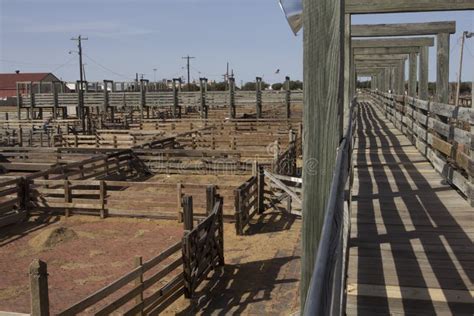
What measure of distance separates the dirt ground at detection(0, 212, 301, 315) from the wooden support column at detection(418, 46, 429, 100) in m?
4.57

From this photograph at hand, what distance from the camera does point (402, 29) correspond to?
38.0 feet

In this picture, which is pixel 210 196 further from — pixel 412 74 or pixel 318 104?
pixel 318 104

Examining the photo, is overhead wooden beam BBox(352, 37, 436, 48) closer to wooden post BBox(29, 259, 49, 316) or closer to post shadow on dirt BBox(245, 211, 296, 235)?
post shadow on dirt BBox(245, 211, 296, 235)

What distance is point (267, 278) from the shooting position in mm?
9875

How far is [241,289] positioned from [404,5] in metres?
5.41

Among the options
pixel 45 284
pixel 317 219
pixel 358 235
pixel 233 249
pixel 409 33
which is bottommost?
pixel 233 249

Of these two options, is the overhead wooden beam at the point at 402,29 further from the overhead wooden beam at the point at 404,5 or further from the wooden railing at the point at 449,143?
the overhead wooden beam at the point at 404,5

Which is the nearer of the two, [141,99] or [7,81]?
[141,99]

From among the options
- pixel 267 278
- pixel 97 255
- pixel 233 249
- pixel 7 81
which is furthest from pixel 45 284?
pixel 7 81

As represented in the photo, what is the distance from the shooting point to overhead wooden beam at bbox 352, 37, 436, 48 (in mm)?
14570

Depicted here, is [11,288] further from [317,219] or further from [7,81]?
[7,81]

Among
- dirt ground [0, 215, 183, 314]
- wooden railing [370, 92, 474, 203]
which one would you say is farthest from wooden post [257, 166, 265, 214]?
wooden railing [370, 92, 474, 203]

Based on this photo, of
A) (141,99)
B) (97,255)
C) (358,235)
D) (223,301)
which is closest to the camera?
(358,235)

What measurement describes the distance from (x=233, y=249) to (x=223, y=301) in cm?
318
